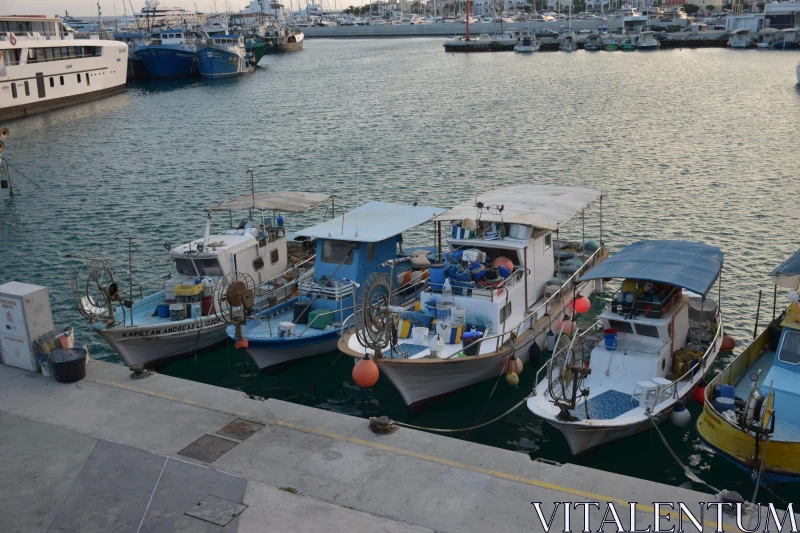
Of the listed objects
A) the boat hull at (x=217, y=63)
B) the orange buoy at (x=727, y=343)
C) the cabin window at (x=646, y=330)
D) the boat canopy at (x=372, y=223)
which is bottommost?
the orange buoy at (x=727, y=343)

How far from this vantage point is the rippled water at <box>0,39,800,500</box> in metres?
20.6

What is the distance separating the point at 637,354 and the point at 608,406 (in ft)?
5.96

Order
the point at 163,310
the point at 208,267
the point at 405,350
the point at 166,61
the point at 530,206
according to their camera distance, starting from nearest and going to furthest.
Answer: the point at 405,350 < the point at 163,310 < the point at 208,267 < the point at 530,206 < the point at 166,61

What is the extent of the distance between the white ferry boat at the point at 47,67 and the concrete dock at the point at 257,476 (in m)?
63.5

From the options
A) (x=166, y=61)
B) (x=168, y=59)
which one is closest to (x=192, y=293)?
(x=168, y=59)

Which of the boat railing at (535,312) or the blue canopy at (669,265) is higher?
the blue canopy at (669,265)

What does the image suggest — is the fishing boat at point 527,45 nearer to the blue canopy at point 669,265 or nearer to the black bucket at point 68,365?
the blue canopy at point 669,265

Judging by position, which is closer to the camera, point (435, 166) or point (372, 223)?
point (372, 223)

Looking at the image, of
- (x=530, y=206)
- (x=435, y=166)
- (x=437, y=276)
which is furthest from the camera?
(x=435, y=166)

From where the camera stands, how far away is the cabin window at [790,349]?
1586cm

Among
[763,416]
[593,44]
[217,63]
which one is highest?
[593,44]

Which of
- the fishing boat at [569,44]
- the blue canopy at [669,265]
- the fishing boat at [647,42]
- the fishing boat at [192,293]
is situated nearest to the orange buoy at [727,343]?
the blue canopy at [669,265]

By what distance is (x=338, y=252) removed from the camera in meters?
21.9

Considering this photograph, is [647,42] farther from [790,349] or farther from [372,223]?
[790,349]
